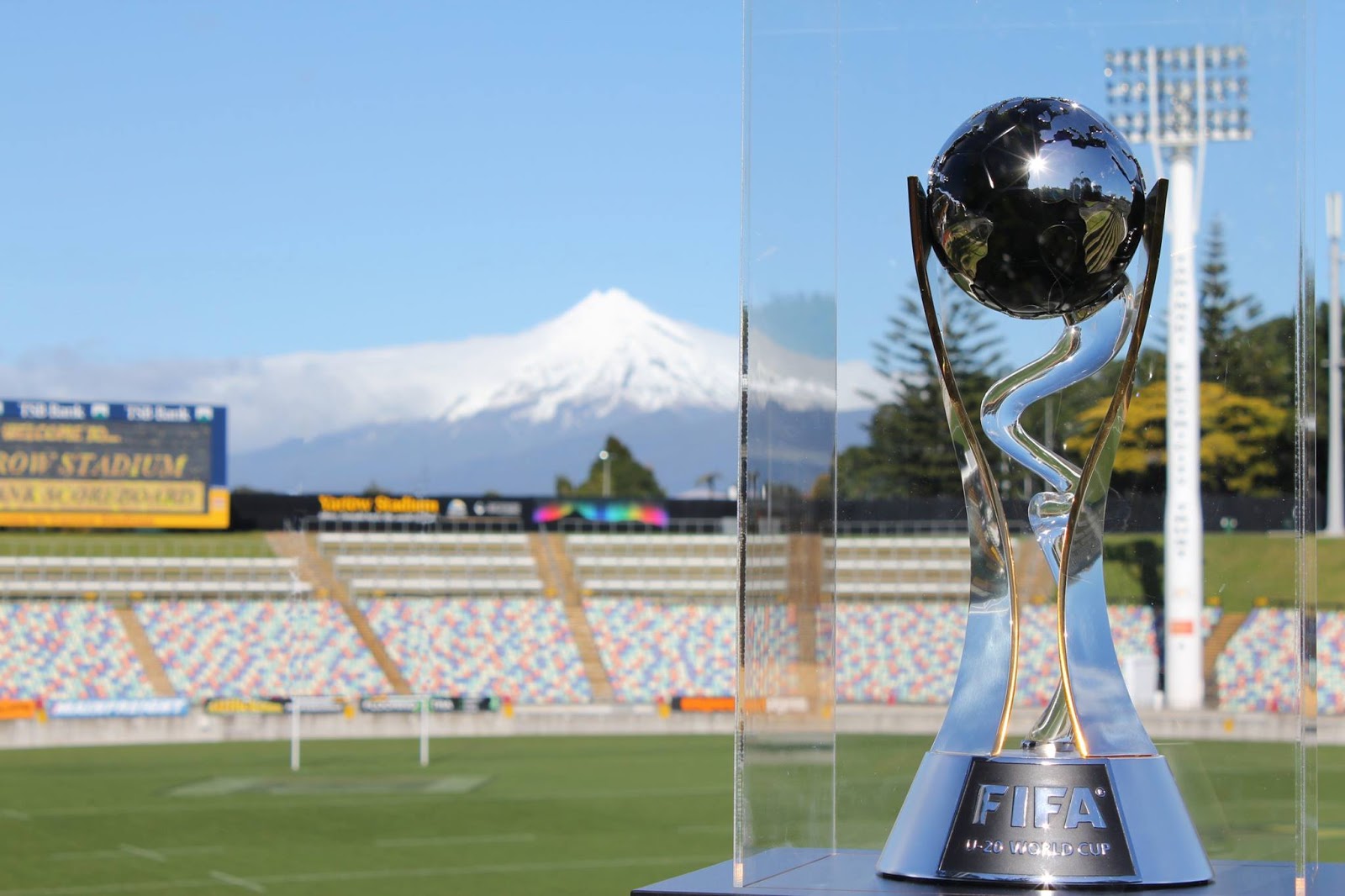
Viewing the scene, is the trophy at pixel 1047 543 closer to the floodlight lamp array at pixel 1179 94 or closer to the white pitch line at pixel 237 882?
the floodlight lamp array at pixel 1179 94

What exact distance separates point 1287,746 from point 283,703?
2550cm

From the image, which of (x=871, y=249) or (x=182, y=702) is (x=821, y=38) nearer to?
(x=871, y=249)

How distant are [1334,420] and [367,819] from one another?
31260mm

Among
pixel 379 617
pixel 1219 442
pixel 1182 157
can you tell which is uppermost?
pixel 1182 157

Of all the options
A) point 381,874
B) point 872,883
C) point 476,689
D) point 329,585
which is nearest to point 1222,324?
point 872,883

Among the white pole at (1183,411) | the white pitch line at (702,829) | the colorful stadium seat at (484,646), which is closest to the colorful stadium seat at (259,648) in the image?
the colorful stadium seat at (484,646)

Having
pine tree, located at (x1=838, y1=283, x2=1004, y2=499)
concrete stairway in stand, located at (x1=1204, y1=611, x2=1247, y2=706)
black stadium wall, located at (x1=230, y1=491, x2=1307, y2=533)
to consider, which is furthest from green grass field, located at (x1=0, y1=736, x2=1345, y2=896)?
black stadium wall, located at (x1=230, y1=491, x2=1307, y2=533)

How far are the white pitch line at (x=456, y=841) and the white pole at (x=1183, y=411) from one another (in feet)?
40.2

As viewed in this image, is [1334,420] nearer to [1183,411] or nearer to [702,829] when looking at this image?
[702,829]

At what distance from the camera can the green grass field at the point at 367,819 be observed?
49.6 feet

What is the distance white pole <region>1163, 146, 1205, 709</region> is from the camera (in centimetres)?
526

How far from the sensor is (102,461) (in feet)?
122

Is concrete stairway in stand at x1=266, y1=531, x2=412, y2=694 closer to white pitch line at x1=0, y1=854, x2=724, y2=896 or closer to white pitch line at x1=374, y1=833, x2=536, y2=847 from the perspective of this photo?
white pitch line at x1=374, y1=833, x2=536, y2=847

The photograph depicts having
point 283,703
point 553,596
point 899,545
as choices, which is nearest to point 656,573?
point 553,596
